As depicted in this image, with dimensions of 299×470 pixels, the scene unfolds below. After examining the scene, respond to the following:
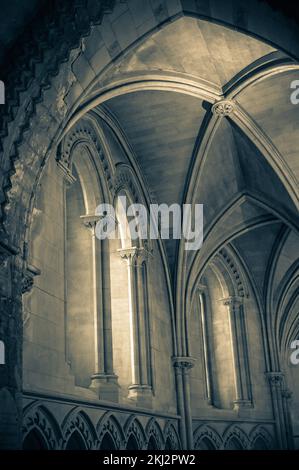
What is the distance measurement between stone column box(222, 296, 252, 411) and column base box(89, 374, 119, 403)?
24.1 feet

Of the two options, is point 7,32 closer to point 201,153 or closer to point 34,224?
point 34,224

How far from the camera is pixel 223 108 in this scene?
12.7m

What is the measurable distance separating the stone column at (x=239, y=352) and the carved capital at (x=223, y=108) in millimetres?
7281

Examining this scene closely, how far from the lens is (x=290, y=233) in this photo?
1822 centimetres

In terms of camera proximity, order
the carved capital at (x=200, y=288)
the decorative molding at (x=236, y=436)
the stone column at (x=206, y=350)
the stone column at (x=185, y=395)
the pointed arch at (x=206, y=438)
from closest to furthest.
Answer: the stone column at (x=185, y=395) → the pointed arch at (x=206, y=438) → the decorative molding at (x=236, y=436) → the carved capital at (x=200, y=288) → the stone column at (x=206, y=350)

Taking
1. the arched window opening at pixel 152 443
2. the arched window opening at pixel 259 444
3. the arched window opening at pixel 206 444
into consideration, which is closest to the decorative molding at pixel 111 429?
the arched window opening at pixel 152 443

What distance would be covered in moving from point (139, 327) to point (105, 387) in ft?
6.71

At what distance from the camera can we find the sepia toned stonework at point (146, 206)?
736cm

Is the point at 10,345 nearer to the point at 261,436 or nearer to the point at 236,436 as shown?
the point at 236,436

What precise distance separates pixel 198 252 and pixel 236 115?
12.6 feet

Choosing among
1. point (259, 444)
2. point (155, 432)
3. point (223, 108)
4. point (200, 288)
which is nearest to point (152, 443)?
point (155, 432)

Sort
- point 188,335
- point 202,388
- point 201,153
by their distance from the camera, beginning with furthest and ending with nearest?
point 202,388 < point 188,335 < point 201,153

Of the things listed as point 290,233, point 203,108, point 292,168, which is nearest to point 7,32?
point 203,108

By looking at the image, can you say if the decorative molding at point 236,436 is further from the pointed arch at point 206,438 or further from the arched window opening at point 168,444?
the arched window opening at point 168,444
